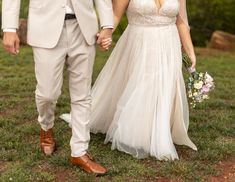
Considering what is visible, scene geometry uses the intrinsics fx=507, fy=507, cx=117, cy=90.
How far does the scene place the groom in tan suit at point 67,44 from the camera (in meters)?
3.90

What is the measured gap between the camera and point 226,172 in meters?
4.47

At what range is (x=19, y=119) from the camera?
5777 mm

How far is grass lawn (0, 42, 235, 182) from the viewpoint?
429 cm

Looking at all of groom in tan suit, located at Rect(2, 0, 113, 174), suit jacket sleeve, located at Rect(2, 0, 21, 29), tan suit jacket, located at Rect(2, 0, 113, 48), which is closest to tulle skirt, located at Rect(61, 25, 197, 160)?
groom in tan suit, located at Rect(2, 0, 113, 174)

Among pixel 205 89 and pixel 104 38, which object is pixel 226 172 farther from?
pixel 104 38

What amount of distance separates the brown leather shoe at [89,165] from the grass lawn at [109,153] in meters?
0.05

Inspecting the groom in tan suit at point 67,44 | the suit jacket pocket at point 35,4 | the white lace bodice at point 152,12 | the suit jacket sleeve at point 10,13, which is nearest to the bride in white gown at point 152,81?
the white lace bodice at point 152,12

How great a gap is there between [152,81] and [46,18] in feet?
4.06

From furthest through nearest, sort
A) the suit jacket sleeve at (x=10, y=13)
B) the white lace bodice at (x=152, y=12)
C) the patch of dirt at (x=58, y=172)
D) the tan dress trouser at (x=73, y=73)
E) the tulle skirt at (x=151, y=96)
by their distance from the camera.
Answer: the tulle skirt at (x=151, y=96), the white lace bodice at (x=152, y=12), the patch of dirt at (x=58, y=172), the tan dress trouser at (x=73, y=73), the suit jacket sleeve at (x=10, y=13)

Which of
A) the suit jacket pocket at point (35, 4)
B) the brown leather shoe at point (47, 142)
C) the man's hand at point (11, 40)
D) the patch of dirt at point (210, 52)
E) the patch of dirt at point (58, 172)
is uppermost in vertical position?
the suit jacket pocket at point (35, 4)

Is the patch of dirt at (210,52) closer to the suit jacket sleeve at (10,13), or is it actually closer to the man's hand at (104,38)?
the man's hand at (104,38)

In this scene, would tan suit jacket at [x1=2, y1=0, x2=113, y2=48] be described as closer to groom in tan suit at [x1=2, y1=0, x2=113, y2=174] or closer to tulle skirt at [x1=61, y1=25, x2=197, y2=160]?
groom in tan suit at [x1=2, y1=0, x2=113, y2=174]

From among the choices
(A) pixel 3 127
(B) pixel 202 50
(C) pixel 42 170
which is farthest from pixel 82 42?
(B) pixel 202 50

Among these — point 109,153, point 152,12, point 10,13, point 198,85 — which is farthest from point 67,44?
point 198,85
